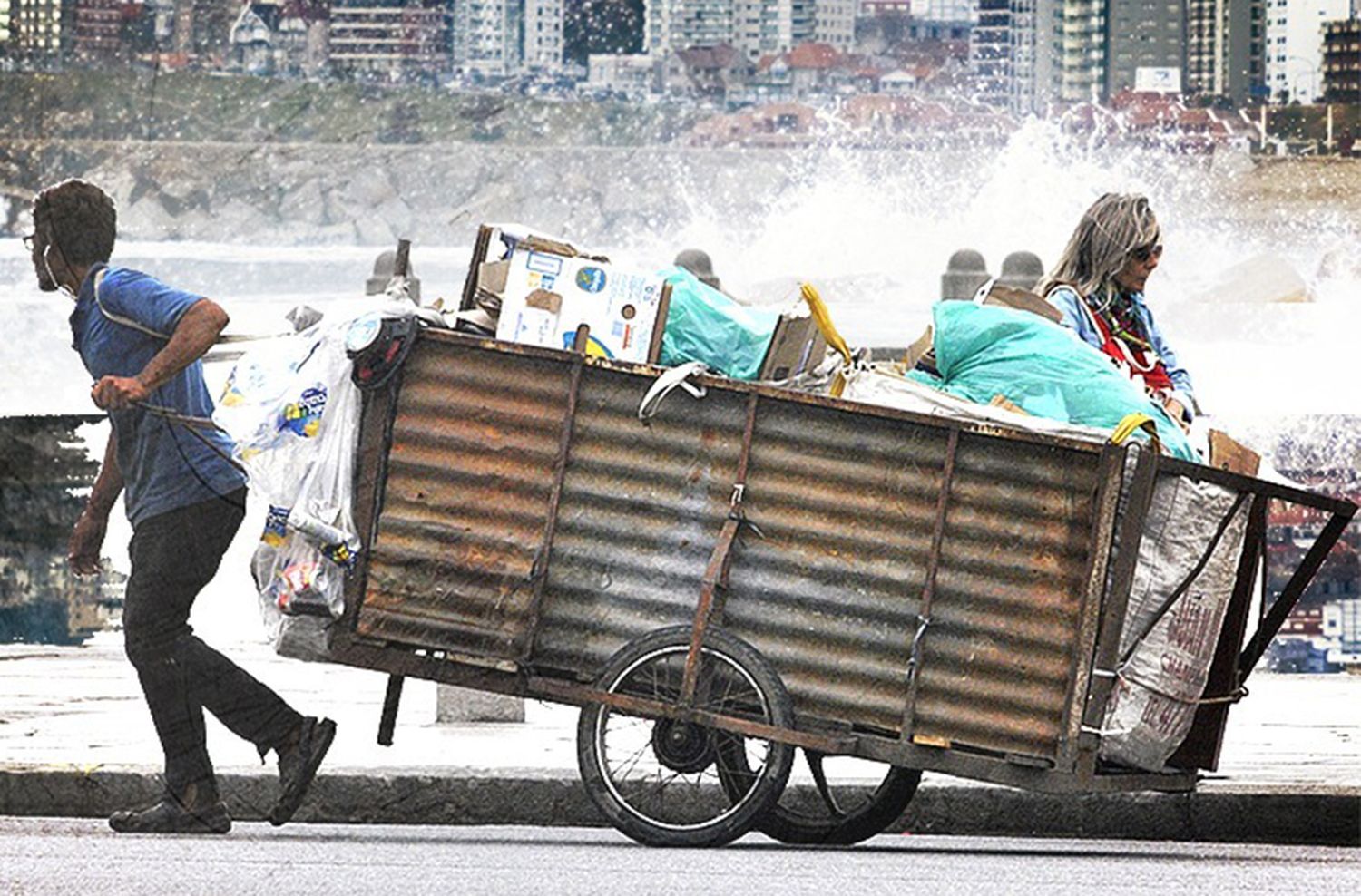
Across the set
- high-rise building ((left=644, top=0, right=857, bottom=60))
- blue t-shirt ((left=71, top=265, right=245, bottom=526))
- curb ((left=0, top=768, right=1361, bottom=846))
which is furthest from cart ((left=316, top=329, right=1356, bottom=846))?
high-rise building ((left=644, top=0, right=857, bottom=60))

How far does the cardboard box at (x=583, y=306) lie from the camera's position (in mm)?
6023

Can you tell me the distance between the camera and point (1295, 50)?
221 feet

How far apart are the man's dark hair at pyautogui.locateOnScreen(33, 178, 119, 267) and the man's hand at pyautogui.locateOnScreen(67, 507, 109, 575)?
2.06 ft

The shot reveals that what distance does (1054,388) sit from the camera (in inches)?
242

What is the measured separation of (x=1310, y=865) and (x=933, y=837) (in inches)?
41.1

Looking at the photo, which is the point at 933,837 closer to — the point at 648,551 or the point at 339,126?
the point at 648,551

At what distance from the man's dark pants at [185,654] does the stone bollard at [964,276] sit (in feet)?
42.4

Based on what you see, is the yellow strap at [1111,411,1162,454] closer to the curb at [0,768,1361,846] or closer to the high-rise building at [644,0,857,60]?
the curb at [0,768,1361,846]

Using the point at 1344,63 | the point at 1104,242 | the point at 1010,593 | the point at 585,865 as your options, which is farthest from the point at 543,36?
the point at 585,865

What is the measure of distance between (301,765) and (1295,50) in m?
64.0

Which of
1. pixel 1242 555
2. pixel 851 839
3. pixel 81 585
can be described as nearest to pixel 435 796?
pixel 851 839

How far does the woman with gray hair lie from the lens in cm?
659

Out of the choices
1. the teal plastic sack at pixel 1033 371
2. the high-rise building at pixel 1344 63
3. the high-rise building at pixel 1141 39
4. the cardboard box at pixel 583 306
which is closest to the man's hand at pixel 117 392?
the cardboard box at pixel 583 306

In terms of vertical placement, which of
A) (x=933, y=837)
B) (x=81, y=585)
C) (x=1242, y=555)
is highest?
(x=1242, y=555)
